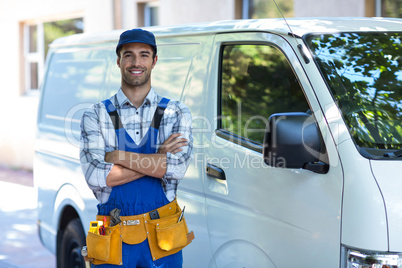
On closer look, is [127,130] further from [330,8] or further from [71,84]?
[330,8]

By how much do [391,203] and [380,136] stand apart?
467mm

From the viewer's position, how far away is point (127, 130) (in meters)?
3.21

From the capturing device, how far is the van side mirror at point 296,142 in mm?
2961

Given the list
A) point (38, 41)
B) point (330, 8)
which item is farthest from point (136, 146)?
point (38, 41)

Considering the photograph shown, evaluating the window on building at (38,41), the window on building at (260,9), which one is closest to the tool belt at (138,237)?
the window on building at (260,9)

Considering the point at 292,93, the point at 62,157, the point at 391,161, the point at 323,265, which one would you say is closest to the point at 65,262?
the point at 62,157

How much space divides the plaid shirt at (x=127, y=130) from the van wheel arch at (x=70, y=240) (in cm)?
181

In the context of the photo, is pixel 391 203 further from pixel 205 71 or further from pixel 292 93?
pixel 292 93

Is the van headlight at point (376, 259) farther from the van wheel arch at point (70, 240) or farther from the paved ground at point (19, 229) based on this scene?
the paved ground at point (19, 229)

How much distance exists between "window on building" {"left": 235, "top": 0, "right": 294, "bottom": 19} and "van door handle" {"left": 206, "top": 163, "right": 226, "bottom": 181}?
488 cm

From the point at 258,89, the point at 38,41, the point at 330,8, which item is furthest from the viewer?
the point at 38,41

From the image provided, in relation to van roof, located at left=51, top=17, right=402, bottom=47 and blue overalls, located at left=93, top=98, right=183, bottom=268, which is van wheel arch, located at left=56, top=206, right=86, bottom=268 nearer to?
blue overalls, located at left=93, top=98, right=183, bottom=268

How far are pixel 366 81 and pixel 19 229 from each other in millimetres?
5832

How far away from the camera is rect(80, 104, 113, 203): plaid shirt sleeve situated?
312cm
